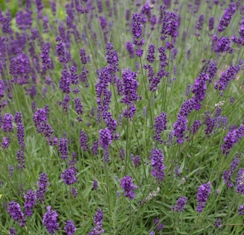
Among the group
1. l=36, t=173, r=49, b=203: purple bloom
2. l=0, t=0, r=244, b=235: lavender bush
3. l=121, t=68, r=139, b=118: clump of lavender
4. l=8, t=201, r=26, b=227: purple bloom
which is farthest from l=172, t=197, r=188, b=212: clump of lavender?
l=8, t=201, r=26, b=227: purple bloom

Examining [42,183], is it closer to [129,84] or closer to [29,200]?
[29,200]

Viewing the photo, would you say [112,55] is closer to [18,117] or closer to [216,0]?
Answer: [18,117]

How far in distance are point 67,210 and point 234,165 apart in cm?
141

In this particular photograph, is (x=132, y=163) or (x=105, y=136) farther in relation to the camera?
(x=132, y=163)

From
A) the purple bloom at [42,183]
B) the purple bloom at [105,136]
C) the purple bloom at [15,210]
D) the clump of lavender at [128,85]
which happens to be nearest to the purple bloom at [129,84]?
the clump of lavender at [128,85]

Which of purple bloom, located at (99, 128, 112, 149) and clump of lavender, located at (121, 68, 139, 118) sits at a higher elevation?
clump of lavender, located at (121, 68, 139, 118)

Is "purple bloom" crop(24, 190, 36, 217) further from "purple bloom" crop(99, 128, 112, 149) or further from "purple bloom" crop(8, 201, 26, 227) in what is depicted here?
"purple bloom" crop(99, 128, 112, 149)

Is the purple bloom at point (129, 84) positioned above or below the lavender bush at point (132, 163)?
above

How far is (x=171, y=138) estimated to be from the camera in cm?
318

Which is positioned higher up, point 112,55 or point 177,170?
point 112,55

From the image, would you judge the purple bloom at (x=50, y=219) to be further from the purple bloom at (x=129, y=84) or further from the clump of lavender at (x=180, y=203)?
the clump of lavender at (x=180, y=203)

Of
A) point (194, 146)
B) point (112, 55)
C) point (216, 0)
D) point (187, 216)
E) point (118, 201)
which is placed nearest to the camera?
point (112, 55)

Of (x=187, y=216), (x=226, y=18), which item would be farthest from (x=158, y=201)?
(x=226, y=18)

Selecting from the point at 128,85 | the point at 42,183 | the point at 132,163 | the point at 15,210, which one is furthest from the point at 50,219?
the point at 132,163
